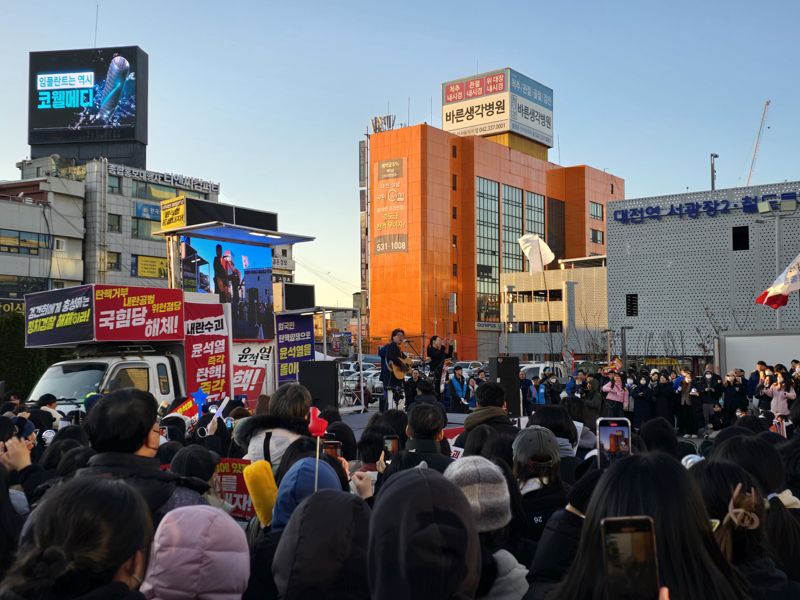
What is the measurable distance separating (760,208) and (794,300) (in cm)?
522

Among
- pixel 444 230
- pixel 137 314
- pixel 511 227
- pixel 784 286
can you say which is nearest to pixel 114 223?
pixel 444 230

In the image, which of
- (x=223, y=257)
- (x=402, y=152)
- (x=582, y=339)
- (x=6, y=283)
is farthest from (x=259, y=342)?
(x=402, y=152)

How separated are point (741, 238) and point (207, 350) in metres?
38.0

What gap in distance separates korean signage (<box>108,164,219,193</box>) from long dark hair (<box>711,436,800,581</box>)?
61.8m

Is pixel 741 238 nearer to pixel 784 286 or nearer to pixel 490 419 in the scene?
pixel 784 286

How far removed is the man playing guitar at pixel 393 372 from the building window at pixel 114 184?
51.3 m

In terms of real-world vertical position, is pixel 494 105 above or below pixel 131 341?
above

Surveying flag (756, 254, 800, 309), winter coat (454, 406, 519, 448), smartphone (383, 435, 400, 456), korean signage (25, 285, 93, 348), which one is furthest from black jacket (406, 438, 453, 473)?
flag (756, 254, 800, 309)

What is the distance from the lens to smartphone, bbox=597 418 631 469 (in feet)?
16.1

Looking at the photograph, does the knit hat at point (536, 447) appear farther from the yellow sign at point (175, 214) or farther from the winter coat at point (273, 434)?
the yellow sign at point (175, 214)

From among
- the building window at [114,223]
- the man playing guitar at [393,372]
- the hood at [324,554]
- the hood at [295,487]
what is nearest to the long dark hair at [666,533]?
the hood at [324,554]

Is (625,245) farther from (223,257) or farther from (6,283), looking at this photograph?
(6,283)

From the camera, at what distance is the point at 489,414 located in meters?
6.96

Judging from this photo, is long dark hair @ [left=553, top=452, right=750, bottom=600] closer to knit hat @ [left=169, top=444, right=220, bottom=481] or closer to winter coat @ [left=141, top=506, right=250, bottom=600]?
winter coat @ [left=141, top=506, right=250, bottom=600]
